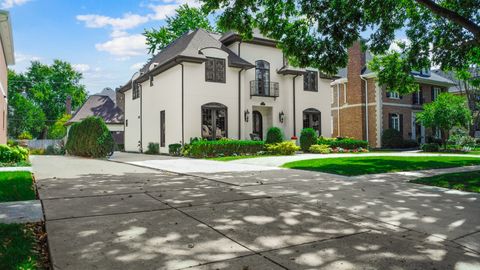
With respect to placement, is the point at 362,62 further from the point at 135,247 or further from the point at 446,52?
the point at 135,247

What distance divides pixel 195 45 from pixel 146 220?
1698 centimetres

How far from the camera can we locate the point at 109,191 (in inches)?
247

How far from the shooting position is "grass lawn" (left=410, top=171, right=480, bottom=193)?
702cm

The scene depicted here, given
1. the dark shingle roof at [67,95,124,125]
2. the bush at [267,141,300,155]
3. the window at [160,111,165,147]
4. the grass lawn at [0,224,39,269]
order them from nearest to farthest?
the grass lawn at [0,224,39,269], the bush at [267,141,300,155], the window at [160,111,165,147], the dark shingle roof at [67,95,124,125]

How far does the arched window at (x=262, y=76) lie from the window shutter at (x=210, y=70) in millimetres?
3425

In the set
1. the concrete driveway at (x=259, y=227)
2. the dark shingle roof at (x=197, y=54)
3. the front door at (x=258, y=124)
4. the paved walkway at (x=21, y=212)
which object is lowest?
the concrete driveway at (x=259, y=227)

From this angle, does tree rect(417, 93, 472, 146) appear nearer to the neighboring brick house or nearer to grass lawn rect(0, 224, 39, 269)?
the neighboring brick house

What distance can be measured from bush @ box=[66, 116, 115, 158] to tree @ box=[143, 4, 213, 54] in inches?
698

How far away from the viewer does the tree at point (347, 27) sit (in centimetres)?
1097

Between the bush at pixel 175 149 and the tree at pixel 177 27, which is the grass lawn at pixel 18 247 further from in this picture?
the tree at pixel 177 27

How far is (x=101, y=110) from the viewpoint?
3822cm

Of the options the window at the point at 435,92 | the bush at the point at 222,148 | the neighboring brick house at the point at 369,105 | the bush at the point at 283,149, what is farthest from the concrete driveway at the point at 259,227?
the window at the point at 435,92

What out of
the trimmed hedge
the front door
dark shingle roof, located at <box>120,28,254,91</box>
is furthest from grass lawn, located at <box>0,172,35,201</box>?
the trimmed hedge

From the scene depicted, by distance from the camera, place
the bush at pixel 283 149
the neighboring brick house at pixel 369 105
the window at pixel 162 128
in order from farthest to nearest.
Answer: the neighboring brick house at pixel 369 105
the window at pixel 162 128
the bush at pixel 283 149
